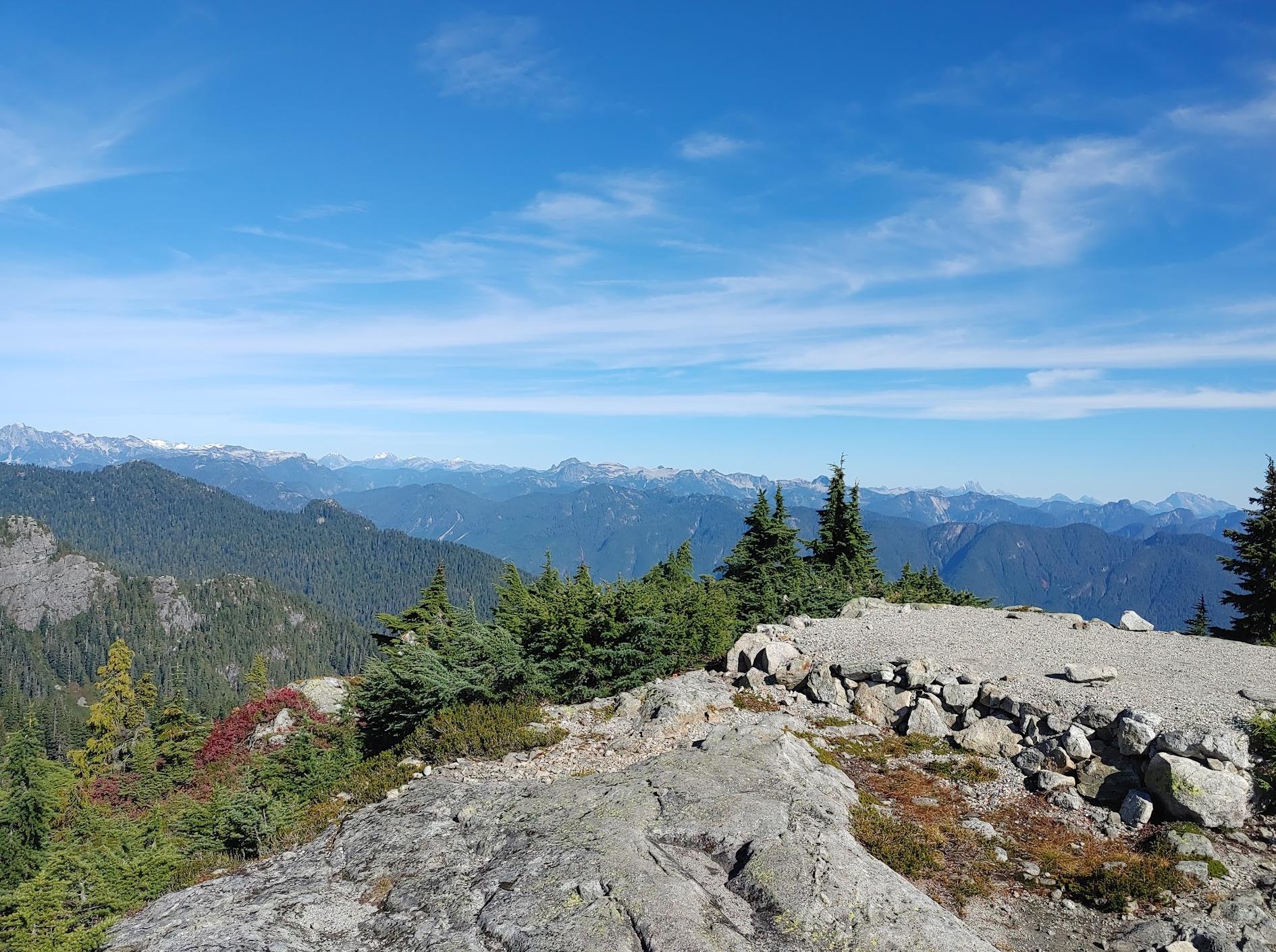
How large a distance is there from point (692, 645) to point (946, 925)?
1408 centimetres

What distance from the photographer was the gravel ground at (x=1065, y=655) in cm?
1523

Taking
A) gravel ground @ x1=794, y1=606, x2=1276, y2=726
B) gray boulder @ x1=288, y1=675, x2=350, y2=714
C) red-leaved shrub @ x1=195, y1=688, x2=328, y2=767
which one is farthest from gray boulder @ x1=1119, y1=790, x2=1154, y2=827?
gray boulder @ x1=288, y1=675, x2=350, y2=714

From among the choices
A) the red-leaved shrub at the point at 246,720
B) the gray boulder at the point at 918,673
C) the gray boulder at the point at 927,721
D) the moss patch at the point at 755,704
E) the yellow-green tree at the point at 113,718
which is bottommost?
the yellow-green tree at the point at 113,718

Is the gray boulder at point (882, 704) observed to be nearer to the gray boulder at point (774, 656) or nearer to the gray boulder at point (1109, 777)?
the gray boulder at point (774, 656)

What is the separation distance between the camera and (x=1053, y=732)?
1439 cm

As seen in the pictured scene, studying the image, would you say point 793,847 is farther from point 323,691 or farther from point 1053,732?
point 323,691

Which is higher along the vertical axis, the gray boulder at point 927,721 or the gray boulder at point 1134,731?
the gray boulder at point 1134,731

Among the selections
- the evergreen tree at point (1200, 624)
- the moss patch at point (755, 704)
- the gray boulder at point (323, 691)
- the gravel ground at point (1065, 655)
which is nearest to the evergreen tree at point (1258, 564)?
the evergreen tree at point (1200, 624)

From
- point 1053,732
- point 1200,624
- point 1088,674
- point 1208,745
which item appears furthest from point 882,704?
point 1200,624

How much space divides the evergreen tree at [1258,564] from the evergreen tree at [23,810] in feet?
160

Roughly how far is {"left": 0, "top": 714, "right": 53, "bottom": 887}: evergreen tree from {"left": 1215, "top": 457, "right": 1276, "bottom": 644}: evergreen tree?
48.8 m

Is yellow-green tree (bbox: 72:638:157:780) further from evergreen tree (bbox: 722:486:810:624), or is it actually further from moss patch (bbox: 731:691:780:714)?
moss patch (bbox: 731:691:780:714)

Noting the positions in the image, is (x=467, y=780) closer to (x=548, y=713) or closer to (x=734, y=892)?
(x=548, y=713)

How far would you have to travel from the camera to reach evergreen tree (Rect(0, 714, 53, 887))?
23750 millimetres
